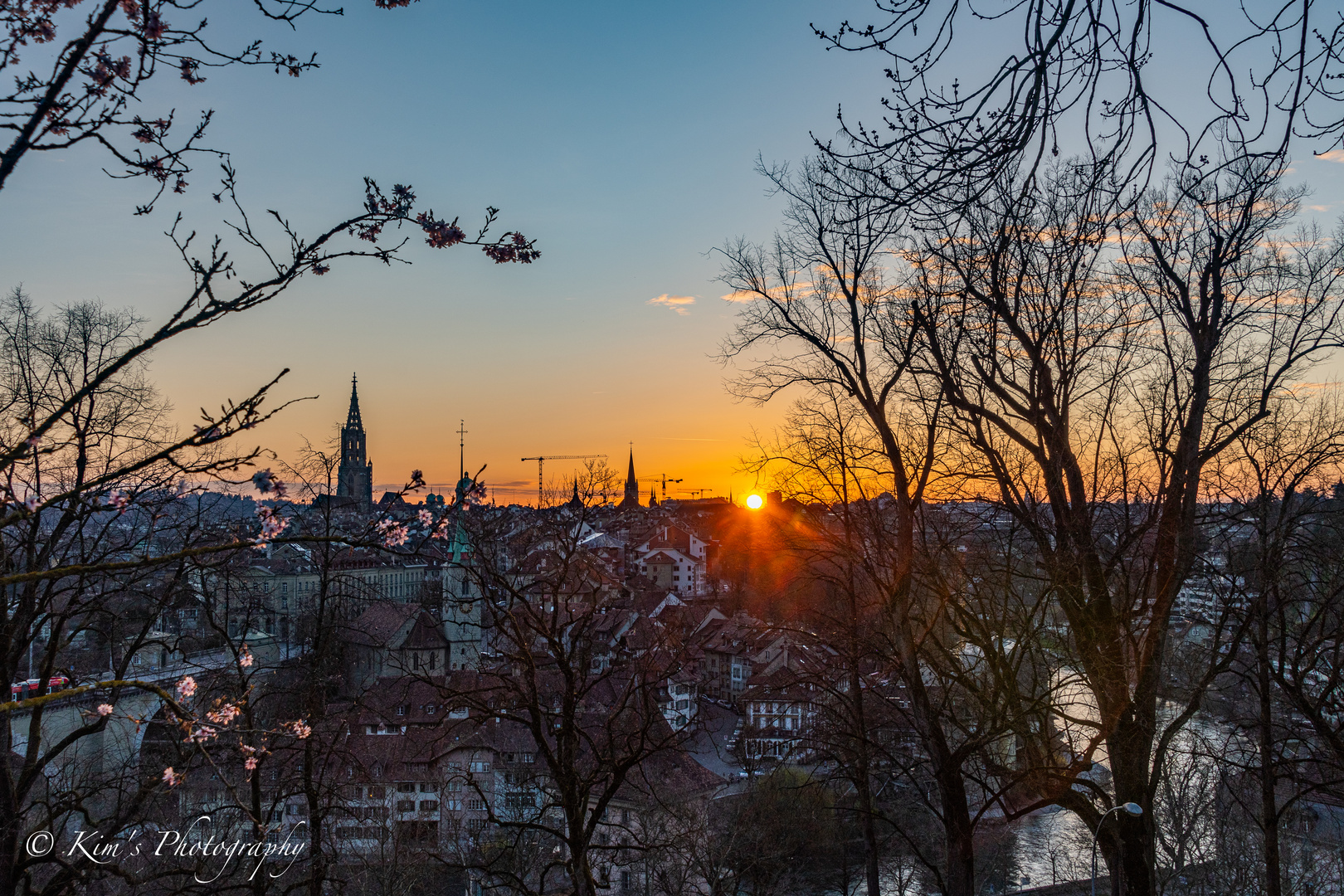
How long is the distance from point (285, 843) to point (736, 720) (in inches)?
1017

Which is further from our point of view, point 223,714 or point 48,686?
point 48,686

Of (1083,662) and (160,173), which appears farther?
(1083,662)

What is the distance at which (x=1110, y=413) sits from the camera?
6.63 meters

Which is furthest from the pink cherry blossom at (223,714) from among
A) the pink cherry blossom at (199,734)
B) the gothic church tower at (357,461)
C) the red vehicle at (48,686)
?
the gothic church tower at (357,461)

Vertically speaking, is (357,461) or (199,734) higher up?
(357,461)

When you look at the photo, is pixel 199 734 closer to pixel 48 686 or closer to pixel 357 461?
pixel 48 686

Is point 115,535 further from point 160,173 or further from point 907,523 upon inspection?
point 907,523

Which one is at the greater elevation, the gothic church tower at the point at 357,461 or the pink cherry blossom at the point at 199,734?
the gothic church tower at the point at 357,461

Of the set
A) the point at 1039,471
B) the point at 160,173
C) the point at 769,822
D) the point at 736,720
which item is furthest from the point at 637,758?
the point at 736,720

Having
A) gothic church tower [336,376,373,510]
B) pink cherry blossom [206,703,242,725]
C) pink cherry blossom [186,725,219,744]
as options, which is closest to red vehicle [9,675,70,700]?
pink cherry blossom [206,703,242,725]

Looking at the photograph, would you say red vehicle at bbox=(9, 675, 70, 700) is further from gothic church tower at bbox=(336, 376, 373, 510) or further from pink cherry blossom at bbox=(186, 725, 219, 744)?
gothic church tower at bbox=(336, 376, 373, 510)

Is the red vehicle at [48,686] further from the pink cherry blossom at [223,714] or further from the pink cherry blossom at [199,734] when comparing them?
the pink cherry blossom at [199,734]

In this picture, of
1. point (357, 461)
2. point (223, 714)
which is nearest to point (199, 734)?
point (223, 714)

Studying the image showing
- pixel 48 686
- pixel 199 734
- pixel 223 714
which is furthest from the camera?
pixel 48 686
